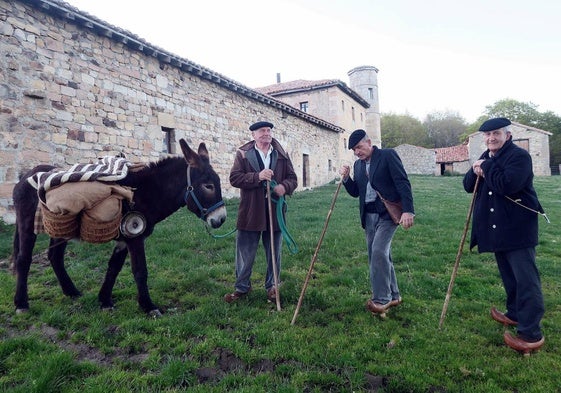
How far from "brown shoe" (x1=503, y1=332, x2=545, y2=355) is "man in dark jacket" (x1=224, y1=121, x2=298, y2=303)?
2442 mm

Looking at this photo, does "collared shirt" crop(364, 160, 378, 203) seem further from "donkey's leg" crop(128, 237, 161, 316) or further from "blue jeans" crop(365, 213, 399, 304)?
"donkey's leg" crop(128, 237, 161, 316)

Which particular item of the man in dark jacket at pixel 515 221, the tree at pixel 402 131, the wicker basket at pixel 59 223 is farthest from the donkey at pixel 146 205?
the tree at pixel 402 131

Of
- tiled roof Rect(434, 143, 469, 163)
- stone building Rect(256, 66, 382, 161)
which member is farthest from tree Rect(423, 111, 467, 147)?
stone building Rect(256, 66, 382, 161)

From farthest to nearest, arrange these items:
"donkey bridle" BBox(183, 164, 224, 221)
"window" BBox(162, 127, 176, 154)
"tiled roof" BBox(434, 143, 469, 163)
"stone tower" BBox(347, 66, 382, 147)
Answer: "tiled roof" BBox(434, 143, 469, 163)
"stone tower" BBox(347, 66, 382, 147)
"window" BBox(162, 127, 176, 154)
"donkey bridle" BBox(183, 164, 224, 221)

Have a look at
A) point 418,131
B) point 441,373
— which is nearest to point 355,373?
point 441,373

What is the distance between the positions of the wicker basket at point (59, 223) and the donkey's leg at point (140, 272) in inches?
23.3

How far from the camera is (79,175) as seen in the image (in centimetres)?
352

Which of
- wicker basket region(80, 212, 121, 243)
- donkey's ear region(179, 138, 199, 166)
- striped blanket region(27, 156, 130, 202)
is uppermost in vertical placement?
donkey's ear region(179, 138, 199, 166)

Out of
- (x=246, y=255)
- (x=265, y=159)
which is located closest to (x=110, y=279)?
(x=246, y=255)

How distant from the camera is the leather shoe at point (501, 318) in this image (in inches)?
145

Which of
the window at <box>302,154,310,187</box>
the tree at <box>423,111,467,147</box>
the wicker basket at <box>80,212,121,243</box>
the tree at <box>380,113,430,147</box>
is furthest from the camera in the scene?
the tree at <box>423,111,467,147</box>

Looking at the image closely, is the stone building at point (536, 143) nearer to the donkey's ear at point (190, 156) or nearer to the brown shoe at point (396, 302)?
the brown shoe at point (396, 302)

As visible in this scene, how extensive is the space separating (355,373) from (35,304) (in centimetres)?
377

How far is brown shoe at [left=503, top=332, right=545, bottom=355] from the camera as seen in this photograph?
3.12m
